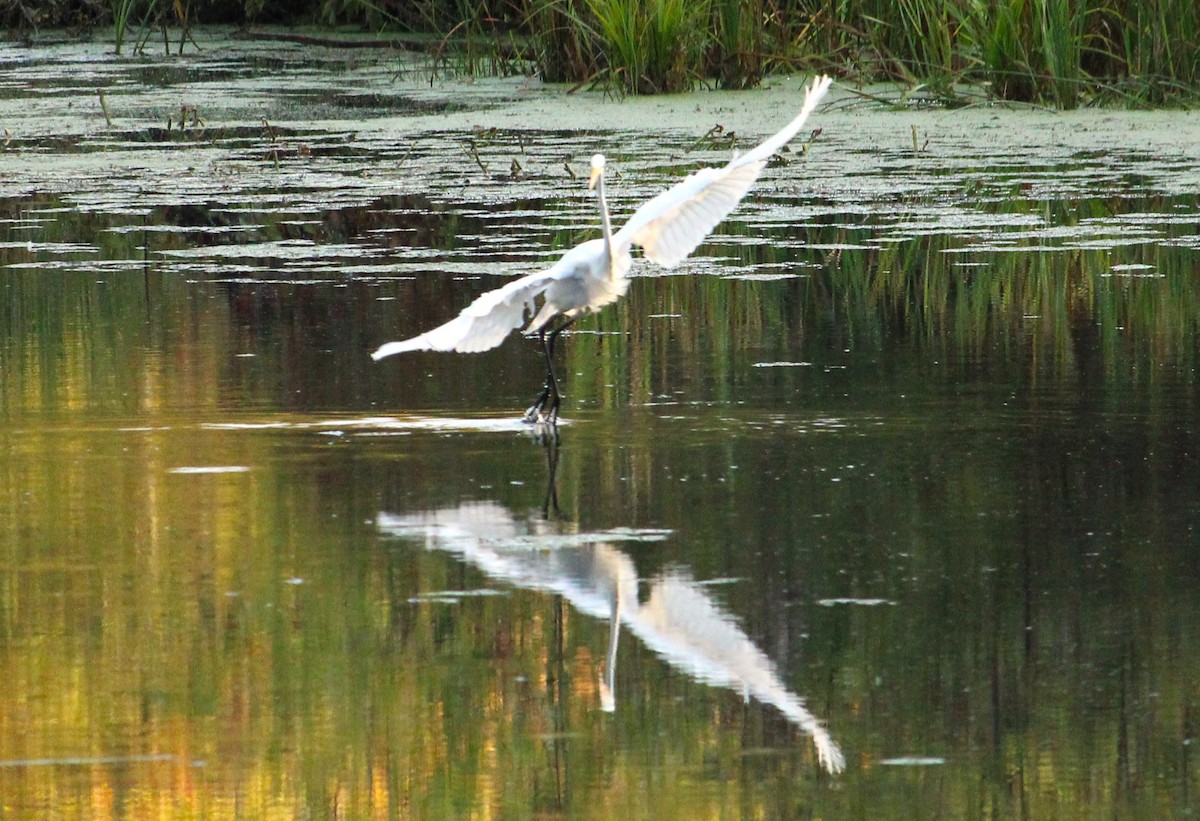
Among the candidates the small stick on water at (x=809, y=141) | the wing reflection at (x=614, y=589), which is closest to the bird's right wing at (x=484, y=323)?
the wing reflection at (x=614, y=589)

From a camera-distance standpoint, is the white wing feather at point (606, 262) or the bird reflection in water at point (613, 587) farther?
the white wing feather at point (606, 262)

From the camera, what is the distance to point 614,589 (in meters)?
3.57

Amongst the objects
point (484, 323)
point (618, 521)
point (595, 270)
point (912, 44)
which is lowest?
point (618, 521)

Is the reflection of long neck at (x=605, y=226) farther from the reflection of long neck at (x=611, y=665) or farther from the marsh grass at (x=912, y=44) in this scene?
the marsh grass at (x=912, y=44)

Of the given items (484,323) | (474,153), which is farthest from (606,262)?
(474,153)

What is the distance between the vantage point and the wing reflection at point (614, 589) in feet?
10.0

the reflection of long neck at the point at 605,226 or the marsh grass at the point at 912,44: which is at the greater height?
the marsh grass at the point at 912,44

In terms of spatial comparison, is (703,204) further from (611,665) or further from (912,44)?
(912,44)

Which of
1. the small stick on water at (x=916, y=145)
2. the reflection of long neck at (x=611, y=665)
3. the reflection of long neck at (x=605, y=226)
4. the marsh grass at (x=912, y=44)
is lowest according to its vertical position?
the reflection of long neck at (x=611, y=665)

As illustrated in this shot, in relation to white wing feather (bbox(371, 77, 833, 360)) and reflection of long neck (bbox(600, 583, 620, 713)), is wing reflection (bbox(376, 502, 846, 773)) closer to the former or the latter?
reflection of long neck (bbox(600, 583, 620, 713))

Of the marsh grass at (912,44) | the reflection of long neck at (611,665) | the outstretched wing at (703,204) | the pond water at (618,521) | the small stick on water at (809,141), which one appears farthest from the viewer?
the marsh grass at (912,44)

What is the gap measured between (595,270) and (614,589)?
214 cm

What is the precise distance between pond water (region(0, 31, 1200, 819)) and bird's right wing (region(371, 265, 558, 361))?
181 millimetres

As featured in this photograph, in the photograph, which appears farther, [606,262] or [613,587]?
[606,262]
